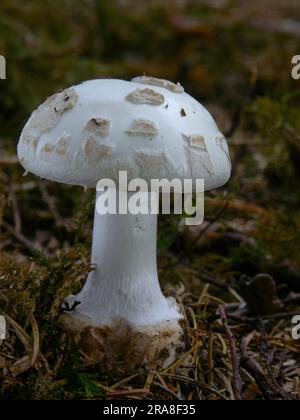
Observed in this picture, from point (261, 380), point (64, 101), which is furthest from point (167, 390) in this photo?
point (64, 101)

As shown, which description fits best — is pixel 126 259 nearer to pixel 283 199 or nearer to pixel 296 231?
pixel 296 231

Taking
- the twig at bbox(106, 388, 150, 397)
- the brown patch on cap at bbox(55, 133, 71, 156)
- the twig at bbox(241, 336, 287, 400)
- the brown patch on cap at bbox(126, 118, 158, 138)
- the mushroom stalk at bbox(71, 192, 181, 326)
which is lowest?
the twig at bbox(106, 388, 150, 397)

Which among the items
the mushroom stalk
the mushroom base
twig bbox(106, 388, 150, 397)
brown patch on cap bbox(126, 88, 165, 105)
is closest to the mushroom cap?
brown patch on cap bbox(126, 88, 165, 105)

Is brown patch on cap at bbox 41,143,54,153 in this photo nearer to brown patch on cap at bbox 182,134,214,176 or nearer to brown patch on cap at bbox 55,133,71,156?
brown patch on cap at bbox 55,133,71,156

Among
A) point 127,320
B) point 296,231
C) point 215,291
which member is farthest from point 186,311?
point 296,231

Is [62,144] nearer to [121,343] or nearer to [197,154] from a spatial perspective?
Answer: [197,154]
